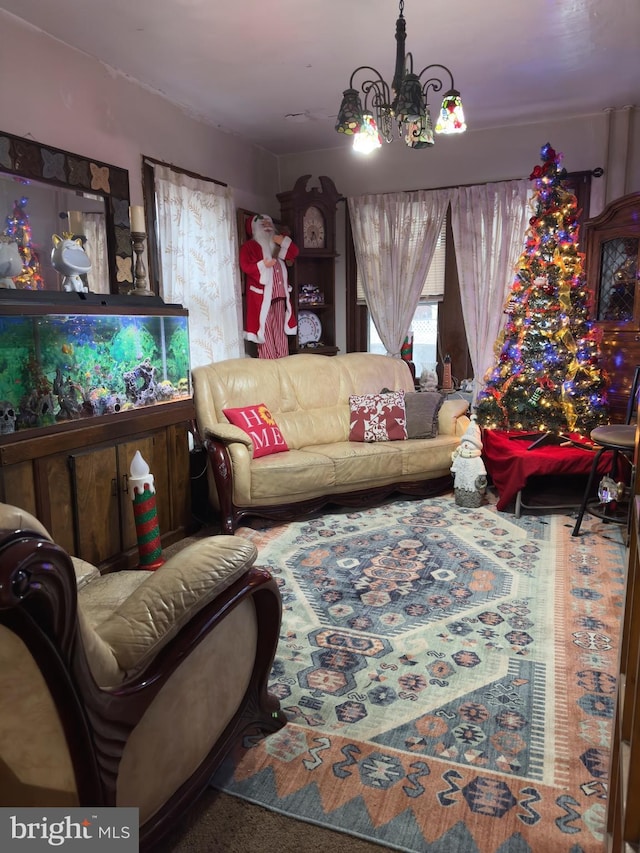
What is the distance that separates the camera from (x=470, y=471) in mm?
4148

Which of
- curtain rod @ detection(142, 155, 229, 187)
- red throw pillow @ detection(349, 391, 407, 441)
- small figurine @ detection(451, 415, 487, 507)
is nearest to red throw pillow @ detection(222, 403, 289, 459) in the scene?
red throw pillow @ detection(349, 391, 407, 441)

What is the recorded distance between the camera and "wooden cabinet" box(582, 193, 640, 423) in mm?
4539

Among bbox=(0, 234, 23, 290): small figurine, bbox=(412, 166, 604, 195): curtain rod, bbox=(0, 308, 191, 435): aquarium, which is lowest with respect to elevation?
bbox=(0, 308, 191, 435): aquarium

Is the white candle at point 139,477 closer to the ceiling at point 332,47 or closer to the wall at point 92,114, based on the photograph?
the wall at point 92,114

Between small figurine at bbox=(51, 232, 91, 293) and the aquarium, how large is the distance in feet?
0.78

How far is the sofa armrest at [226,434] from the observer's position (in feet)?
12.3

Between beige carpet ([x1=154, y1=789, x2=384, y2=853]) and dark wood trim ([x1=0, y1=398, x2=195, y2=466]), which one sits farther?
dark wood trim ([x1=0, y1=398, x2=195, y2=466])

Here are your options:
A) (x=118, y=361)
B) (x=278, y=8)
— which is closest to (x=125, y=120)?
(x=278, y=8)

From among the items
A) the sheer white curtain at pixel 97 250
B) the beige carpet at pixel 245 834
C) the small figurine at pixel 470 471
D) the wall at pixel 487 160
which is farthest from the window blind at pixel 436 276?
the beige carpet at pixel 245 834

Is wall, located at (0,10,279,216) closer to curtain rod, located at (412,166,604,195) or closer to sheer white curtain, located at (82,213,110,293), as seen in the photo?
sheer white curtain, located at (82,213,110,293)

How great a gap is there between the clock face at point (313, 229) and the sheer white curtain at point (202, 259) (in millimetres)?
789

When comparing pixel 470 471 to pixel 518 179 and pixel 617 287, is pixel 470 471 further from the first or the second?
pixel 518 179

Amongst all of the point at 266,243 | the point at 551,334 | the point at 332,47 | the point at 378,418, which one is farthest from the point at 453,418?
the point at 332,47

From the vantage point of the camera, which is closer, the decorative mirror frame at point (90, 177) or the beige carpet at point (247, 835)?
the beige carpet at point (247, 835)
